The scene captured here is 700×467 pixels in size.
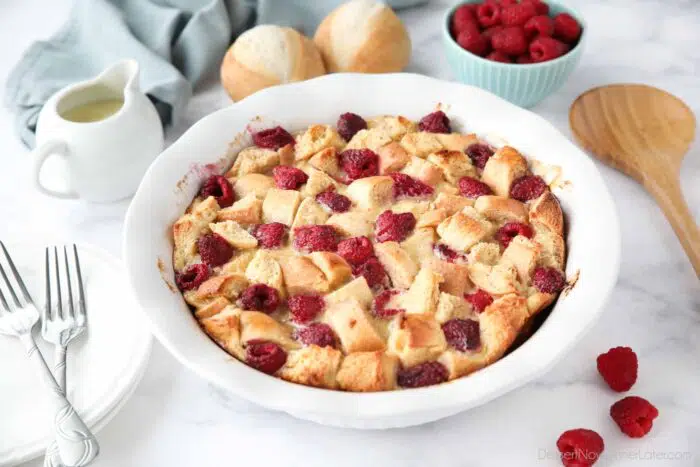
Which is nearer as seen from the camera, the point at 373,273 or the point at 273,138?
the point at 373,273

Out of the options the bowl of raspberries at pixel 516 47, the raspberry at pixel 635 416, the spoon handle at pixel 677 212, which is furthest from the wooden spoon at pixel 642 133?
the raspberry at pixel 635 416

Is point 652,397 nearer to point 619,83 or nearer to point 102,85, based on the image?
point 619,83

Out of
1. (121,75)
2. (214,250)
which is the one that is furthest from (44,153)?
(214,250)

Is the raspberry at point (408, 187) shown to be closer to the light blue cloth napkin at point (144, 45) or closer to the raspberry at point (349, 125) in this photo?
the raspberry at point (349, 125)

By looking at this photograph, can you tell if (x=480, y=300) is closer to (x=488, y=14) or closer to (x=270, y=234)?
(x=270, y=234)

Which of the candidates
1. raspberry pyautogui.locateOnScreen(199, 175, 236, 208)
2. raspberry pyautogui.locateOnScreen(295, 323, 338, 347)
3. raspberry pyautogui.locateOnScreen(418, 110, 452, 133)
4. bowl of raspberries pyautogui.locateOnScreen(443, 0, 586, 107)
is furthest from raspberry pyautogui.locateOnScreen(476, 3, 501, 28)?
raspberry pyautogui.locateOnScreen(295, 323, 338, 347)

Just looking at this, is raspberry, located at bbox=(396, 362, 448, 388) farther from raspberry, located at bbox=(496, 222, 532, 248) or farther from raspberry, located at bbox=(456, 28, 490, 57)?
raspberry, located at bbox=(456, 28, 490, 57)
